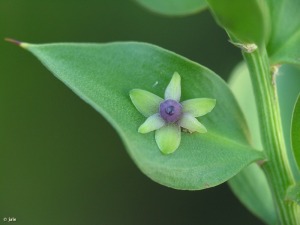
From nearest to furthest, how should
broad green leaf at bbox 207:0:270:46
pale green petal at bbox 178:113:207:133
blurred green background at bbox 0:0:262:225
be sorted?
broad green leaf at bbox 207:0:270:46 → pale green petal at bbox 178:113:207:133 → blurred green background at bbox 0:0:262:225

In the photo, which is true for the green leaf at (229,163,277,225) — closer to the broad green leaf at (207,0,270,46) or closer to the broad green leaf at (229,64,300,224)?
the broad green leaf at (229,64,300,224)

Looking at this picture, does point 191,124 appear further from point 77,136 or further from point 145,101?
point 77,136

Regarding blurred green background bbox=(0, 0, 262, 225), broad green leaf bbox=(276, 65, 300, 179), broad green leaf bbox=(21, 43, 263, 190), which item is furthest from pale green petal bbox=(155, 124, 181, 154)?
blurred green background bbox=(0, 0, 262, 225)

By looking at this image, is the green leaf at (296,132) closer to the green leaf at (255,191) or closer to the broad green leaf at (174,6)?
the green leaf at (255,191)

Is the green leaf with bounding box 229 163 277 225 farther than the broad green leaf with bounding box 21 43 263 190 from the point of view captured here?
Yes

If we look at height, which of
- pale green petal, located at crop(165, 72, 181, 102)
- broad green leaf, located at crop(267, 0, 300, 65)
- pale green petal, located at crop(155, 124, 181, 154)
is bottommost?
pale green petal, located at crop(155, 124, 181, 154)

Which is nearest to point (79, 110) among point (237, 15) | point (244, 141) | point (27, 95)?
point (27, 95)

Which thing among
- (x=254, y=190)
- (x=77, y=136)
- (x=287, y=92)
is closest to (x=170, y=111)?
(x=254, y=190)
